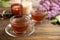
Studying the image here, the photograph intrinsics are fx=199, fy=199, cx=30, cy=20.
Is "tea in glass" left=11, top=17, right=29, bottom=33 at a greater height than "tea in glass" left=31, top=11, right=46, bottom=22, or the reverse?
"tea in glass" left=31, top=11, right=46, bottom=22

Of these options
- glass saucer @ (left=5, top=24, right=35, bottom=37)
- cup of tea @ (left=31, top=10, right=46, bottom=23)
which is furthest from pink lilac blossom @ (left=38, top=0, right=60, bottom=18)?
glass saucer @ (left=5, top=24, right=35, bottom=37)

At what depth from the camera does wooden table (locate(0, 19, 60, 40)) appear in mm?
1004

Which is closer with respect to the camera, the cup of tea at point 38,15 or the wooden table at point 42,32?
the wooden table at point 42,32

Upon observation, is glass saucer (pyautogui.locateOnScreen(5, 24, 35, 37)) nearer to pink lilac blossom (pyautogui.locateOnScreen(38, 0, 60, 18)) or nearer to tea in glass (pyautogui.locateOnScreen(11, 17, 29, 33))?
tea in glass (pyautogui.locateOnScreen(11, 17, 29, 33))

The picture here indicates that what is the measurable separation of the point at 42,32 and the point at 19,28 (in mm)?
128

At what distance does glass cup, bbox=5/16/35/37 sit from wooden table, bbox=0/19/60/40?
23 millimetres

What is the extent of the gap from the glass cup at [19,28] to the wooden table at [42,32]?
0.02m

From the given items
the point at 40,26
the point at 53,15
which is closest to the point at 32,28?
the point at 40,26

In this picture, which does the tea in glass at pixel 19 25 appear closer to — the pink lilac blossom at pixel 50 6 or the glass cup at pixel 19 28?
the glass cup at pixel 19 28

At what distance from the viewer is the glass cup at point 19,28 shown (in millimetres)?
1010

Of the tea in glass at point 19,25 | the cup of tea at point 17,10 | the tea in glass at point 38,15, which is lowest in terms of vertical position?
the tea in glass at point 19,25

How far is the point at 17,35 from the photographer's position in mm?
1021

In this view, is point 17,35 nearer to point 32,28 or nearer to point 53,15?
point 32,28

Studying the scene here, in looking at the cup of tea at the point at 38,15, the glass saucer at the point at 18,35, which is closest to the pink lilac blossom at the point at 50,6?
the cup of tea at the point at 38,15
